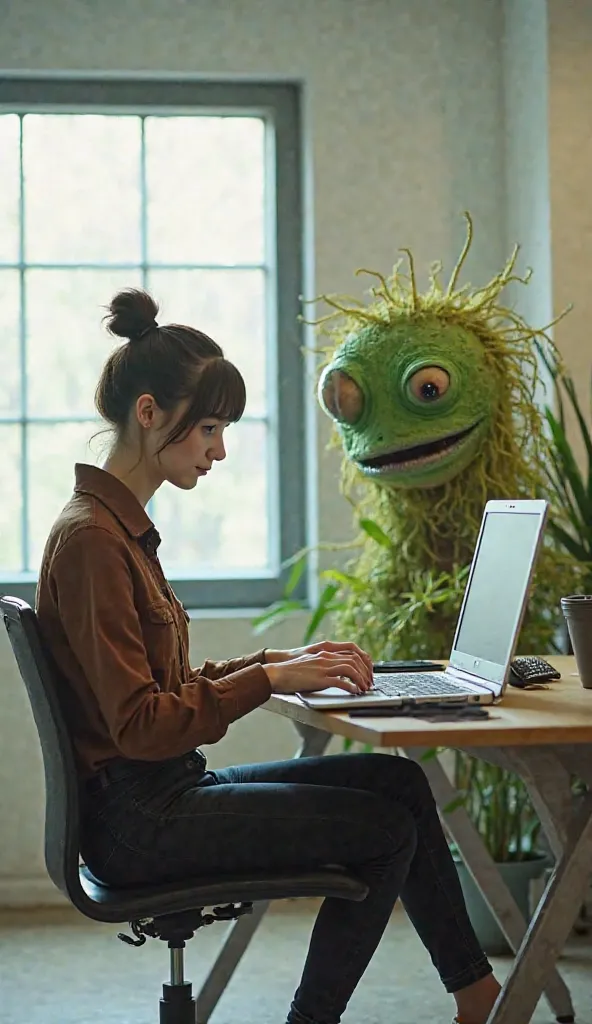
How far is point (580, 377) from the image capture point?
3111mm

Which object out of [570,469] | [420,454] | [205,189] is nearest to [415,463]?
[420,454]

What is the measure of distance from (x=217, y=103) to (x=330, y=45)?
33 cm

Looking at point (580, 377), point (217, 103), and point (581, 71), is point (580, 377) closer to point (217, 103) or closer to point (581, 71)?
point (581, 71)

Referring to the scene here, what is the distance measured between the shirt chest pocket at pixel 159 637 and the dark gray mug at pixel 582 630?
2.04 ft

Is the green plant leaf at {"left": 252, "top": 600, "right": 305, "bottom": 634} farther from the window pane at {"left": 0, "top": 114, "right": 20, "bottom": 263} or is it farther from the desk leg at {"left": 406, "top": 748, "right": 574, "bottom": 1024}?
the window pane at {"left": 0, "top": 114, "right": 20, "bottom": 263}

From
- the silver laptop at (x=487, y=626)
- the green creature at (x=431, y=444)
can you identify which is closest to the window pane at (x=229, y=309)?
the green creature at (x=431, y=444)

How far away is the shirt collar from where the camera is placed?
1795 mm

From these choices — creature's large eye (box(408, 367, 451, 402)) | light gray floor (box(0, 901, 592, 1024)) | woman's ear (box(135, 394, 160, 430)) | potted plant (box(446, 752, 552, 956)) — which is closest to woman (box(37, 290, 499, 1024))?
woman's ear (box(135, 394, 160, 430))

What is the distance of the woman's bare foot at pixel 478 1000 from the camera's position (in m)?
1.90

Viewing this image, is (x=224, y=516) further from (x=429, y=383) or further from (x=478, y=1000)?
(x=478, y=1000)

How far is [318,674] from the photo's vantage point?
69.4 inches

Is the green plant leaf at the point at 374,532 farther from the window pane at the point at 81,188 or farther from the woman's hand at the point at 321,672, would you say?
the window pane at the point at 81,188

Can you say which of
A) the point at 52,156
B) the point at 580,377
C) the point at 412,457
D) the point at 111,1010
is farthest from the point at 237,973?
the point at 52,156

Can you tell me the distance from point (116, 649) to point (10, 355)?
1.95m
